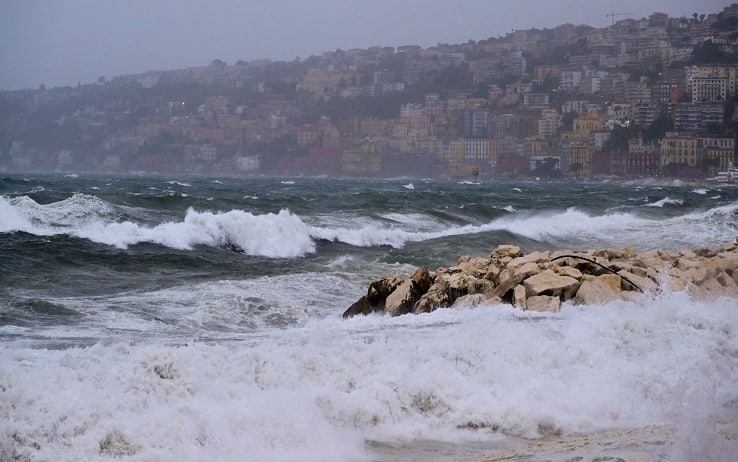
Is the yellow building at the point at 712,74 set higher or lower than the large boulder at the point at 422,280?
higher

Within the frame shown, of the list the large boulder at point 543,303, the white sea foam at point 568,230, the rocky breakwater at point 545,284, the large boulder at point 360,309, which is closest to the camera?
the large boulder at point 543,303

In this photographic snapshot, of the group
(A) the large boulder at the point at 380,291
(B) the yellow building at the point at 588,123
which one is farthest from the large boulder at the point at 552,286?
(B) the yellow building at the point at 588,123

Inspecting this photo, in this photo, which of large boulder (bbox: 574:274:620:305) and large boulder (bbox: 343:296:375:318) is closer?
large boulder (bbox: 574:274:620:305)

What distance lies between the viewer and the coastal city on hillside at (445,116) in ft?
281

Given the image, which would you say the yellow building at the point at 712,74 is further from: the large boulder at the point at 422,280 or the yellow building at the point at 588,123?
the large boulder at the point at 422,280

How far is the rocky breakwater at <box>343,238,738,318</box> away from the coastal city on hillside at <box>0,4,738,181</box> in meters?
68.1

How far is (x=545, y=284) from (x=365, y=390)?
435 centimetres

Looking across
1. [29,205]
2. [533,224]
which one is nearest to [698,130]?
[533,224]

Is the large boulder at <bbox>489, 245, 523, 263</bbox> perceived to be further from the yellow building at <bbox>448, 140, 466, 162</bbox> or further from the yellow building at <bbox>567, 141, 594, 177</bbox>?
the yellow building at <bbox>448, 140, 466, 162</bbox>

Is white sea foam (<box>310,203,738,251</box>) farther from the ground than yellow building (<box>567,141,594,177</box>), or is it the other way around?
white sea foam (<box>310,203,738,251</box>)

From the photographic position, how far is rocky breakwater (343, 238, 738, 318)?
10234mm

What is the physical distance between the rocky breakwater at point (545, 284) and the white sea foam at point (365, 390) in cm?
153

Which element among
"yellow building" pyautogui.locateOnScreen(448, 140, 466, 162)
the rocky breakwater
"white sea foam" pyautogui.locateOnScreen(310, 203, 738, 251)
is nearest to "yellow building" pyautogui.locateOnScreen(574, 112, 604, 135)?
"yellow building" pyautogui.locateOnScreen(448, 140, 466, 162)

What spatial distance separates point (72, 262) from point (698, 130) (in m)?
74.6
